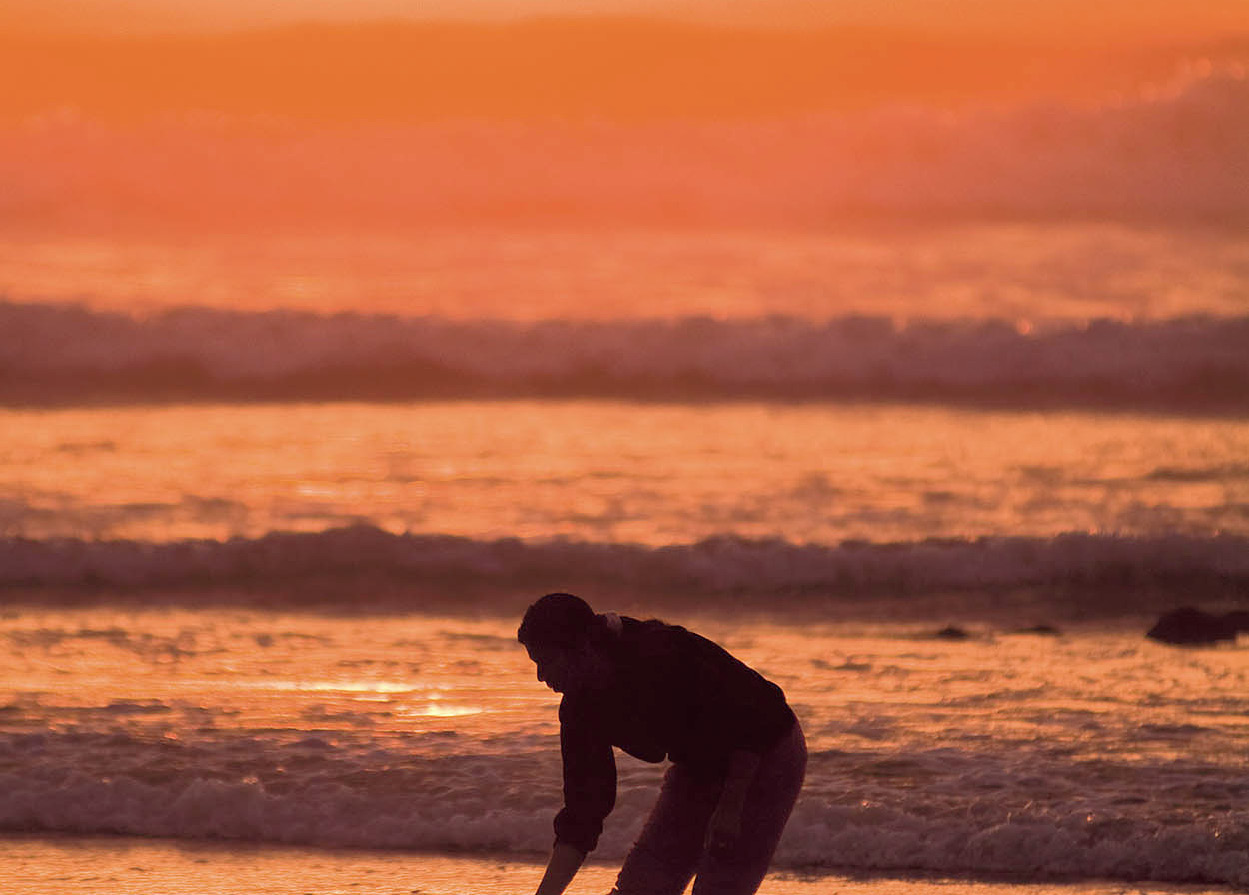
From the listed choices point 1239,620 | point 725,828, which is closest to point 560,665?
point 725,828

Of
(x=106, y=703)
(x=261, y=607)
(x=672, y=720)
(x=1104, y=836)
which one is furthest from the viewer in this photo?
(x=261, y=607)

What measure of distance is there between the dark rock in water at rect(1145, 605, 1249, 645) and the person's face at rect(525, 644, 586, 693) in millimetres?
7514

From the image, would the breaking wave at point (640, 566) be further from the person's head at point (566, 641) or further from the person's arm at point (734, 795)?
the person's head at point (566, 641)

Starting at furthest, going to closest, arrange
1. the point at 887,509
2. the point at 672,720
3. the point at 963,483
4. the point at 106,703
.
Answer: the point at 963,483 < the point at 887,509 < the point at 106,703 < the point at 672,720

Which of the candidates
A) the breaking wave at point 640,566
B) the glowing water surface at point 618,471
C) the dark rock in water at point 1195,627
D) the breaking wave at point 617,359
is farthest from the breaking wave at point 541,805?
the breaking wave at point 617,359

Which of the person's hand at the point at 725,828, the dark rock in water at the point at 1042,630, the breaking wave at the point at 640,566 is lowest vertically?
the dark rock in water at the point at 1042,630

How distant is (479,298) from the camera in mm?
28703

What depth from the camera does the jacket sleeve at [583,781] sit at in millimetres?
4368

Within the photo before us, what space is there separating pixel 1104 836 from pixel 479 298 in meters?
22.4

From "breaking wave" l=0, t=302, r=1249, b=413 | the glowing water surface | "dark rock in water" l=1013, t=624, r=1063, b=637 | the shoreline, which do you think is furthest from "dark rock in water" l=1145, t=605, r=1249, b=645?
"breaking wave" l=0, t=302, r=1249, b=413

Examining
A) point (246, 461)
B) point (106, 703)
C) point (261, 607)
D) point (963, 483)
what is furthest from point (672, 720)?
point (246, 461)

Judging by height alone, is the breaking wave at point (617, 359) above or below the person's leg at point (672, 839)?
above

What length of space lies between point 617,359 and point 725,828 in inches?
806

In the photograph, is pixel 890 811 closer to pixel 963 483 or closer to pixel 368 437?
pixel 963 483
